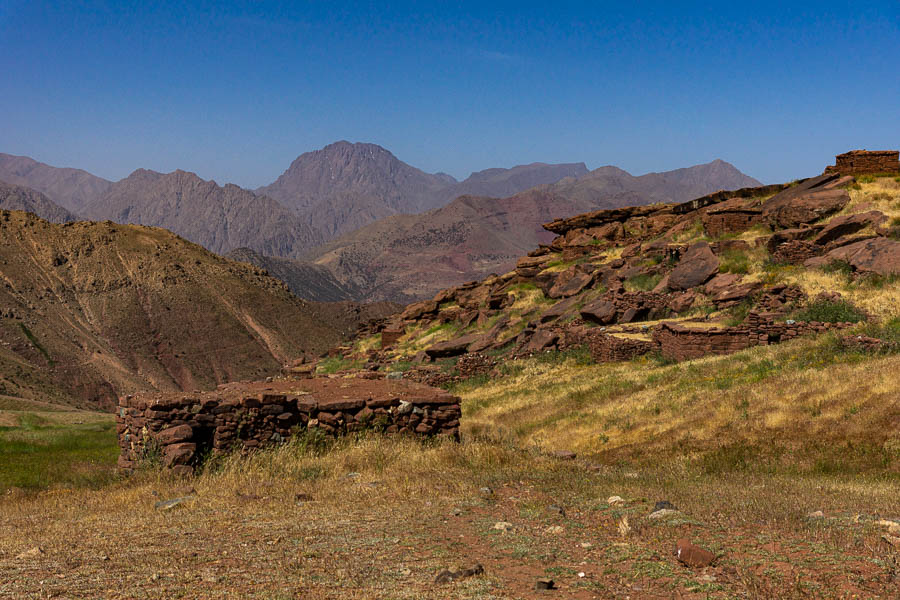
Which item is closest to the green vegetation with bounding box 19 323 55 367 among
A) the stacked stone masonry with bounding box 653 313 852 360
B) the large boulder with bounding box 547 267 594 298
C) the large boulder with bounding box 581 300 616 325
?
the large boulder with bounding box 547 267 594 298

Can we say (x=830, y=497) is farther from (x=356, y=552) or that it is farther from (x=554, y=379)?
(x=554, y=379)

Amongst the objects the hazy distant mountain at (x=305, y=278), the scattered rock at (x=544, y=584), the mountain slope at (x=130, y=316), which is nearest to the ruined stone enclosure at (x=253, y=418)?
the scattered rock at (x=544, y=584)

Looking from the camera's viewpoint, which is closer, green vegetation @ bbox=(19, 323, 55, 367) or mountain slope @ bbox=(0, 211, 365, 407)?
green vegetation @ bbox=(19, 323, 55, 367)

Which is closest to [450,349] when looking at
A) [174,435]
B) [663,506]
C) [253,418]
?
[253,418]

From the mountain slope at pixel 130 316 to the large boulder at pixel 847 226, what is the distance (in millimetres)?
37462

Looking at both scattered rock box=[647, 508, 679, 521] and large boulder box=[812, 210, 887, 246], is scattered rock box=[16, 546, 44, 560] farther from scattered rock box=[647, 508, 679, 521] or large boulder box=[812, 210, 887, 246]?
large boulder box=[812, 210, 887, 246]

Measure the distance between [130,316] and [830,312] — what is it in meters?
50.0

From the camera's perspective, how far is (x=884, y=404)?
1070cm

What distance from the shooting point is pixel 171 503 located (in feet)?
26.2

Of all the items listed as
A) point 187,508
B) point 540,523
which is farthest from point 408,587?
point 187,508

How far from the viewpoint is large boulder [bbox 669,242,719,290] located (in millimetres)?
22859

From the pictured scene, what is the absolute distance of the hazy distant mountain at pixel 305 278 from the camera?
141 metres

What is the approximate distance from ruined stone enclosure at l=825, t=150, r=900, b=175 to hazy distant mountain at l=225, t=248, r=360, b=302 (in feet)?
369

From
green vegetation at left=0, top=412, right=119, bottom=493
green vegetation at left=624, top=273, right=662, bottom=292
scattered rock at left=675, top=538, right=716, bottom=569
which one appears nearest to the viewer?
scattered rock at left=675, top=538, right=716, bottom=569
